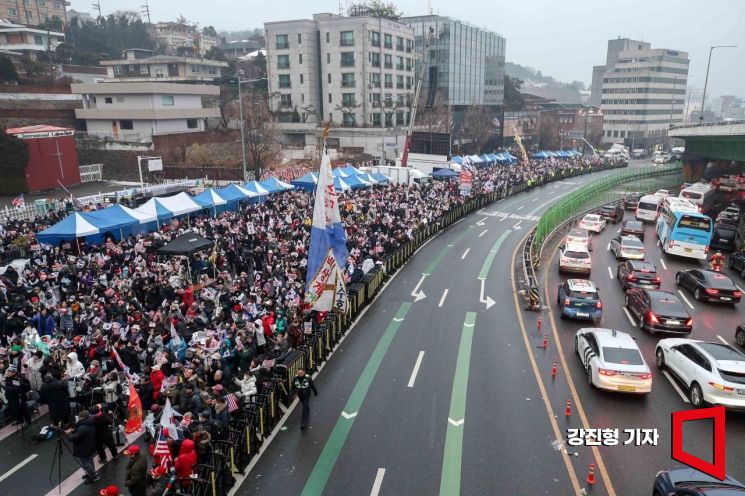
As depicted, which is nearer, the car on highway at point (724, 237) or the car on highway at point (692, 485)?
the car on highway at point (692, 485)

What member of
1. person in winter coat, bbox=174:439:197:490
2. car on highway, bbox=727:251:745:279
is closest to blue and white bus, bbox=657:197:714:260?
car on highway, bbox=727:251:745:279

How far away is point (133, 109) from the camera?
57156 millimetres

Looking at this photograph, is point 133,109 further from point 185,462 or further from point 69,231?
point 185,462

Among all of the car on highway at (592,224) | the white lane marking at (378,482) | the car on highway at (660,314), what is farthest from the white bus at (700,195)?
the white lane marking at (378,482)

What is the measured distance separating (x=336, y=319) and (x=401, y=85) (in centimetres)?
7288

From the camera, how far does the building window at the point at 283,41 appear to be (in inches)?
3063

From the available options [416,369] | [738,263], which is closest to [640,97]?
[738,263]

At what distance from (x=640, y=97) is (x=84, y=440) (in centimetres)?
15321

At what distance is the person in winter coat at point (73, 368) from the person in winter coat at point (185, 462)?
5255 mm

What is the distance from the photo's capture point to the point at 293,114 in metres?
78.9

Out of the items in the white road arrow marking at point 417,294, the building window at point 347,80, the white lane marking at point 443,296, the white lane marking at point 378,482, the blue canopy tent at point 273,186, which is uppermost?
the building window at point 347,80

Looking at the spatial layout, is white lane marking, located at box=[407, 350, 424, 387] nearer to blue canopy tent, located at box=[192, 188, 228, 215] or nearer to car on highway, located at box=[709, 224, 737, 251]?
blue canopy tent, located at box=[192, 188, 228, 215]

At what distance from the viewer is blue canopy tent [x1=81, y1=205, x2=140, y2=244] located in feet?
81.3

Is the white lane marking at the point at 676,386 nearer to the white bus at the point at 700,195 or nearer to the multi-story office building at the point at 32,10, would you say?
the white bus at the point at 700,195
